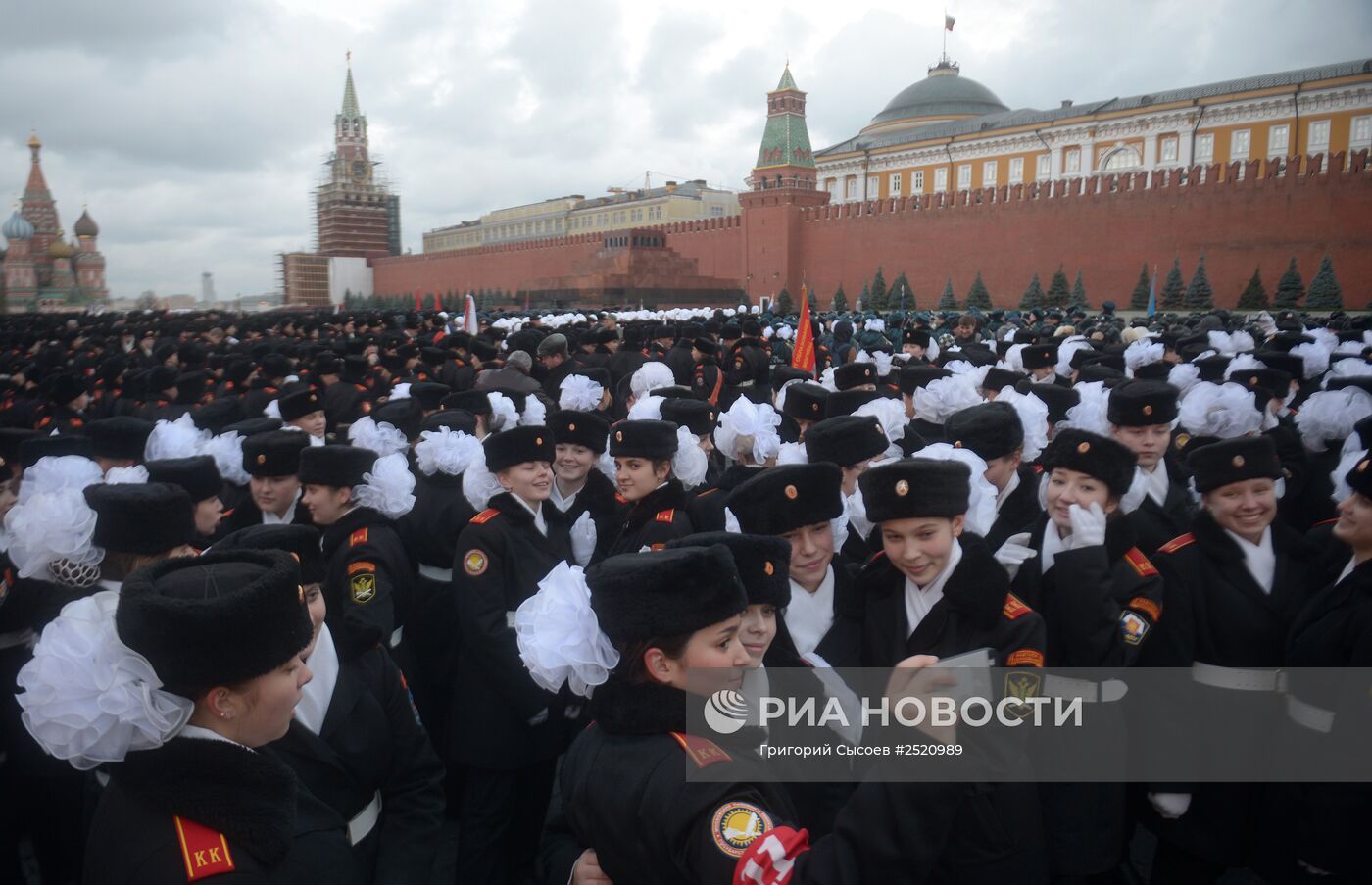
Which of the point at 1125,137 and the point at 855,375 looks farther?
the point at 1125,137

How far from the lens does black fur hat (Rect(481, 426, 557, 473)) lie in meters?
3.28

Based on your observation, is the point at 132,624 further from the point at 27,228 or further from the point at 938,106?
the point at 27,228

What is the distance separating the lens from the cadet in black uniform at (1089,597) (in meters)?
2.37

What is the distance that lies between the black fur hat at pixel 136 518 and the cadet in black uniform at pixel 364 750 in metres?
0.33

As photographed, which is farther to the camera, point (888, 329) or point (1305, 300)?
point (1305, 300)

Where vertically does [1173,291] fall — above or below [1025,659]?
above

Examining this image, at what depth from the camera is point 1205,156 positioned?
38.2 meters

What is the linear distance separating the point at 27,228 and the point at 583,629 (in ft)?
229

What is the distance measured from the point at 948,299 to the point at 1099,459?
28744 millimetres

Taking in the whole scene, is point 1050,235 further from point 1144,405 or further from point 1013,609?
point 1013,609

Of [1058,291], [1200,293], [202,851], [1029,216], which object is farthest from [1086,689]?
[1029,216]

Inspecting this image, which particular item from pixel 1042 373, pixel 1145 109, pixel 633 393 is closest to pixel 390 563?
pixel 633 393

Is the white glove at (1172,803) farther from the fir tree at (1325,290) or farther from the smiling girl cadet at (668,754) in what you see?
the fir tree at (1325,290)

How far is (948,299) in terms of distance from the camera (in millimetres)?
29766
